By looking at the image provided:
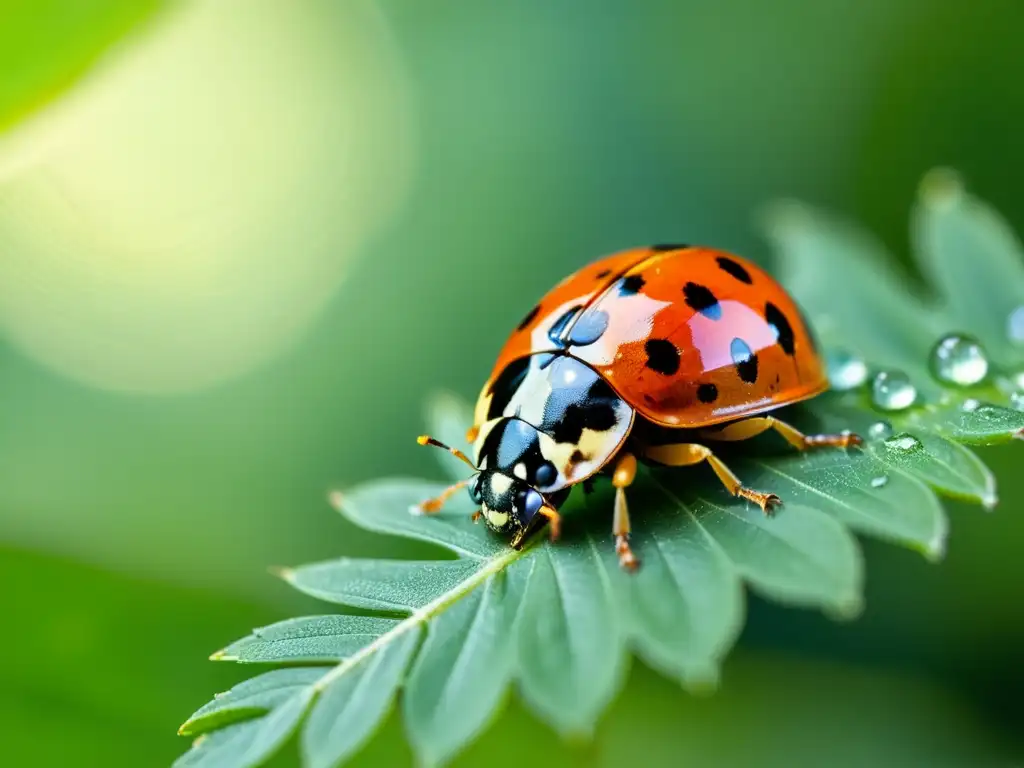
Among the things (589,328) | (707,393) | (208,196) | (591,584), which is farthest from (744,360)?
(208,196)

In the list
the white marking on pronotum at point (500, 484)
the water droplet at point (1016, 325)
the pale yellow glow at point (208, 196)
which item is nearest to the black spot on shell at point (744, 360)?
the white marking on pronotum at point (500, 484)

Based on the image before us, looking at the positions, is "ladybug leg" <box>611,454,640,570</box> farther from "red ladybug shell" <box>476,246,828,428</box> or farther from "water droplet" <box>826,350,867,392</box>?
"water droplet" <box>826,350,867,392</box>

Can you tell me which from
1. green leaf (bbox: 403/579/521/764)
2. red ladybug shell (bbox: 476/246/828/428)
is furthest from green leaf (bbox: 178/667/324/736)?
red ladybug shell (bbox: 476/246/828/428)

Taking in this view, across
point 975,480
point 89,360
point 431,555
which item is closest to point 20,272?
point 89,360

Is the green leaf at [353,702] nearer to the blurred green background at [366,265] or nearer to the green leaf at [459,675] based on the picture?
the green leaf at [459,675]

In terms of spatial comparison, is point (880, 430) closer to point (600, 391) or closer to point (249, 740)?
point (600, 391)

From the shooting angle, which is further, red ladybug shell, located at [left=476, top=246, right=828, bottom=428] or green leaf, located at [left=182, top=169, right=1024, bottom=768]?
red ladybug shell, located at [left=476, top=246, right=828, bottom=428]

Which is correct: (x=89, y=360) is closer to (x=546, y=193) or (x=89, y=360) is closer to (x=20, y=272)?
(x=20, y=272)
